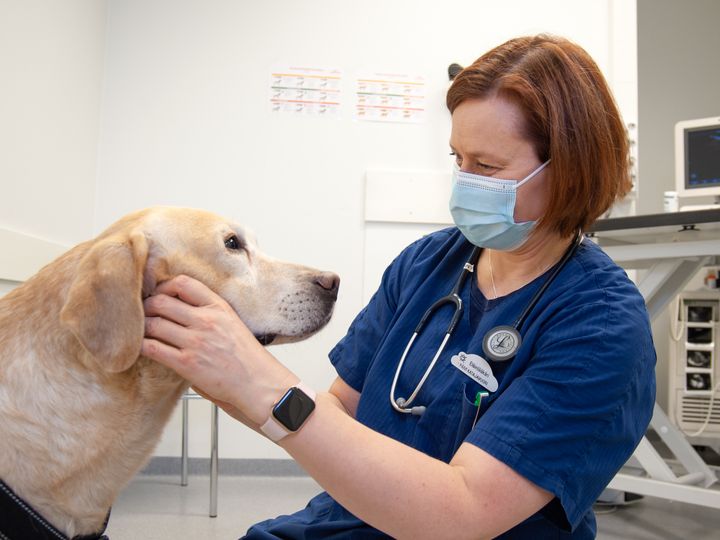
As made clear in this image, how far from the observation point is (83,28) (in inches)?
110

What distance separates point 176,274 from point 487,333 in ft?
1.71

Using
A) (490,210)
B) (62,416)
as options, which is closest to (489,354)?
(490,210)

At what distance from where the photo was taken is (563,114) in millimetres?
985

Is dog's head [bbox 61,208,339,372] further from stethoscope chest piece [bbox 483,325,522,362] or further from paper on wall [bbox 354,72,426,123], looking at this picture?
paper on wall [bbox 354,72,426,123]

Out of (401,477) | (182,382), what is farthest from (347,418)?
(182,382)

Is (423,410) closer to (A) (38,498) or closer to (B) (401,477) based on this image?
(B) (401,477)

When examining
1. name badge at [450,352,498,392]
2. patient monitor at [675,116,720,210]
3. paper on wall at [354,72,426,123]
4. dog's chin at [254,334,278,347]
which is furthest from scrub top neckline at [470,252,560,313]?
patient monitor at [675,116,720,210]

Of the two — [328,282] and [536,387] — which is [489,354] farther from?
[328,282]

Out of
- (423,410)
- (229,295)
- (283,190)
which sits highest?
(283,190)

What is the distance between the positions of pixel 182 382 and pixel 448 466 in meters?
0.45

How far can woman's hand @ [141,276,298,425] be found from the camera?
2.56 feet

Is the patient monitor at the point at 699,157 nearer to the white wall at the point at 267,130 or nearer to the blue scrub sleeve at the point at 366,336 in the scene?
the white wall at the point at 267,130

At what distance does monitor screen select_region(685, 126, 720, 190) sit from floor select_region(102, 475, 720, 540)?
1.56 metres

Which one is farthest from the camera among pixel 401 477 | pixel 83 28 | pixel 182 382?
pixel 83 28
